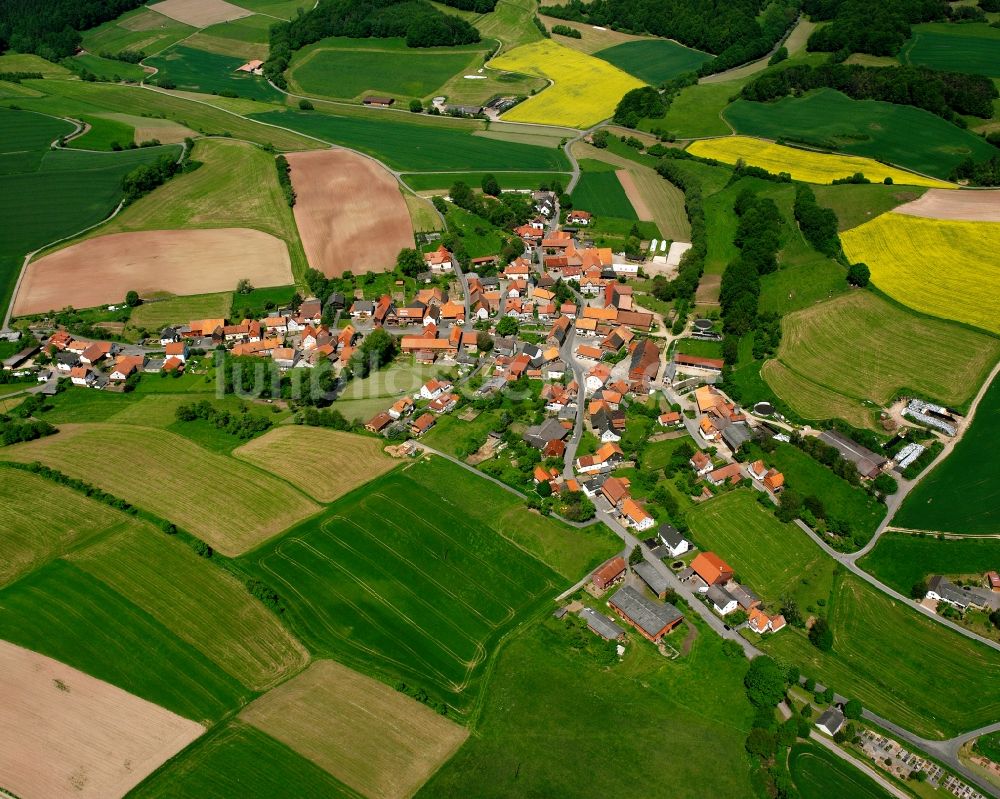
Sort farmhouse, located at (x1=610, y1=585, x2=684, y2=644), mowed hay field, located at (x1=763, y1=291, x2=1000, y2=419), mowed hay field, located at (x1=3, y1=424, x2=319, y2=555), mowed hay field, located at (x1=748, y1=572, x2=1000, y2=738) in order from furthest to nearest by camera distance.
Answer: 1. mowed hay field, located at (x1=763, y1=291, x2=1000, y2=419)
2. mowed hay field, located at (x1=3, y1=424, x2=319, y2=555)
3. farmhouse, located at (x1=610, y1=585, x2=684, y2=644)
4. mowed hay field, located at (x1=748, y1=572, x2=1000, y2=738)

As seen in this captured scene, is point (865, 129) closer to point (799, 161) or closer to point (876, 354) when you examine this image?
point (799, 161)

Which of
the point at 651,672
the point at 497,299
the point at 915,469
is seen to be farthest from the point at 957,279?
the point at 651,672

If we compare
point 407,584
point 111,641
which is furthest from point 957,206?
point 111,641

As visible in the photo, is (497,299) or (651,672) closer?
(651,672)

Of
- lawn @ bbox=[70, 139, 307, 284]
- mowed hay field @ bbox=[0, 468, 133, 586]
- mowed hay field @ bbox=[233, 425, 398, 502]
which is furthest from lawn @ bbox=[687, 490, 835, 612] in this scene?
lawn @ bbox=[70, 139, 307, 284]

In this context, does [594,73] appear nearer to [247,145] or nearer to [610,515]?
[247,145]

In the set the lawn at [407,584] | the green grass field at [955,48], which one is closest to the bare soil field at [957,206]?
the green grass field at [955,48]

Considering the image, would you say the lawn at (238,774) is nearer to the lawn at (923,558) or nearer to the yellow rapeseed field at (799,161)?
the lawn at (923,558)

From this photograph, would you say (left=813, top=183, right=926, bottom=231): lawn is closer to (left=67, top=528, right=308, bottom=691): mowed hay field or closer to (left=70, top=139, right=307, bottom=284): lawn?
(left=70, top=139, right=307, bottom=284): lawn
